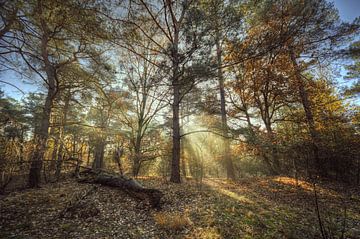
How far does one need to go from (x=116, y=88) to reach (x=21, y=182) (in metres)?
→ 5.40

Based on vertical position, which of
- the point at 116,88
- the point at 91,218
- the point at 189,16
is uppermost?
the point at 189,16

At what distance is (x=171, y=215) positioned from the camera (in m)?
3.96

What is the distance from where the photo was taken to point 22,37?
498cm

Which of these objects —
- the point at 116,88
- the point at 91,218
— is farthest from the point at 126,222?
the point at 116,88

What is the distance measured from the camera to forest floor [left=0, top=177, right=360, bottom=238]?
10.6ft

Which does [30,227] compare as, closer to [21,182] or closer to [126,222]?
[126,222]

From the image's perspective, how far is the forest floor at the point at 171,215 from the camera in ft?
10.6

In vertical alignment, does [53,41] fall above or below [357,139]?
above

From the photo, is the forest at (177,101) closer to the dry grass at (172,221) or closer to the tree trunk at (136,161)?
the dry grass at (172,221)

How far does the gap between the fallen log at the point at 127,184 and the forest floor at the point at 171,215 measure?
181 millimetres

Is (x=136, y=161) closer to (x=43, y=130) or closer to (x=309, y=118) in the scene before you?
(x=43, y=130)

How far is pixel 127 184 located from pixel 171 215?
6.41ft

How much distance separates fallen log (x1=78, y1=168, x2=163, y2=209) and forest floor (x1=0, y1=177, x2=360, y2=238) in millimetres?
181

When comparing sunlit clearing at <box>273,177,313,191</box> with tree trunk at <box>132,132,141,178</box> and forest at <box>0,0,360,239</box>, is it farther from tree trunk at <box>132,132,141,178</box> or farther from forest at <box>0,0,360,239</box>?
tree trunk at <box>132,132,141,178</box>
